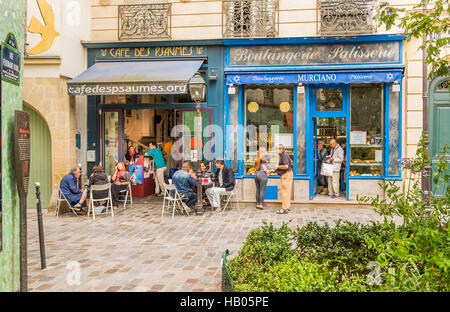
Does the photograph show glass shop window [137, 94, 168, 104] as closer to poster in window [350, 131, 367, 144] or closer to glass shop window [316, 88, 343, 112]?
glass shop window [316, 88, 343, 112]

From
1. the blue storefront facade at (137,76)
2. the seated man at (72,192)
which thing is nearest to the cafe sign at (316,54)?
the blue storefront facade at (137,76)

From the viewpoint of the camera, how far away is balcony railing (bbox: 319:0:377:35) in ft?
37.4

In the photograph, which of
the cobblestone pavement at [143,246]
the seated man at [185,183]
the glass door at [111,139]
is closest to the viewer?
the cobblestone pavement at [143,246]

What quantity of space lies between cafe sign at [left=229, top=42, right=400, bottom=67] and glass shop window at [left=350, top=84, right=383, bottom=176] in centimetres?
85

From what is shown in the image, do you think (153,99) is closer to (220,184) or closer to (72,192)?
(220,184)

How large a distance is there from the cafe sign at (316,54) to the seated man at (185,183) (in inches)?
139

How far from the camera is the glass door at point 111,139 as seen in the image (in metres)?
13.0

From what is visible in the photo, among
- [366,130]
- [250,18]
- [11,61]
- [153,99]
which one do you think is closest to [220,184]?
[153,99]

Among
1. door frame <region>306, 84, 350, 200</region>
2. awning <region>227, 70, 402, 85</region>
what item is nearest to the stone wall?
awning <region>227, 70, 402, 85</region>

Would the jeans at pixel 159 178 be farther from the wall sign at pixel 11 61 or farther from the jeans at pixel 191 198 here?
the wall sign at pixel 11 61

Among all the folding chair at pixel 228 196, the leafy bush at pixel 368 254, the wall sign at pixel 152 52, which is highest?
the wall sign at pixel 152 52

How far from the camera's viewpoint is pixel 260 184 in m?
11.2

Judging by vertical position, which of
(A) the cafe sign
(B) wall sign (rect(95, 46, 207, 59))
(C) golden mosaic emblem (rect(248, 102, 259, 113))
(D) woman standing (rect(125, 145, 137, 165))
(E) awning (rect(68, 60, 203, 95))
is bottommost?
(D) woman standing (rect(125, 145, 137, 165))

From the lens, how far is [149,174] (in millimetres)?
14086
